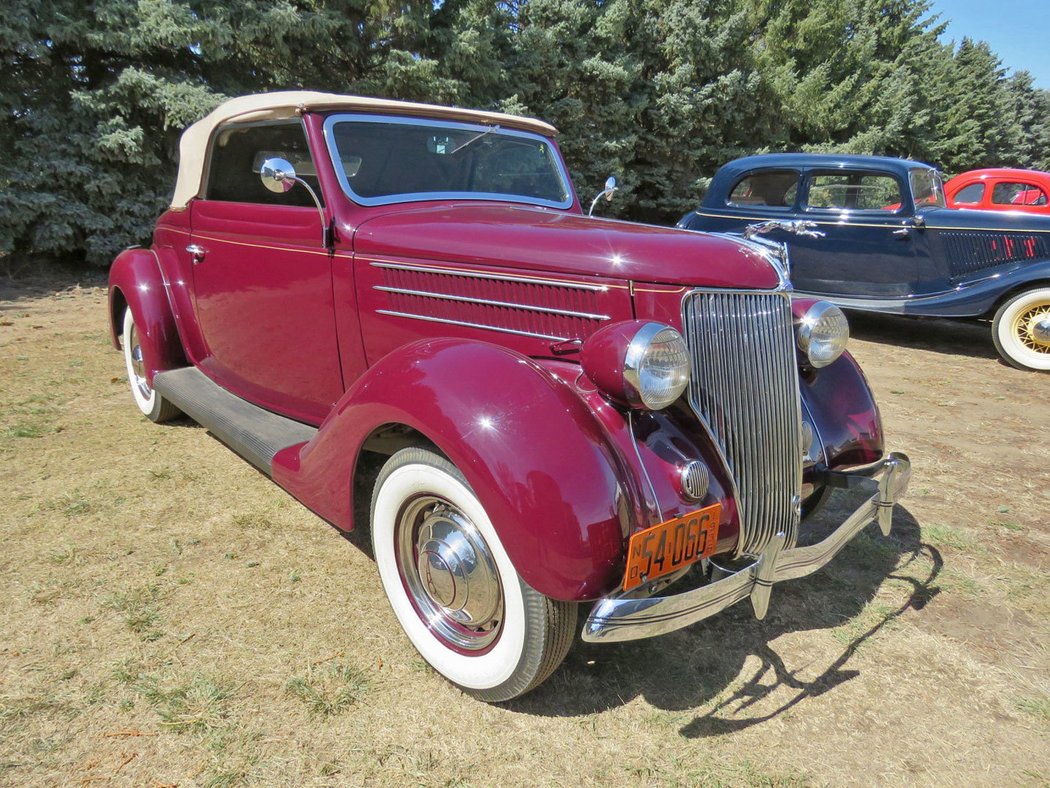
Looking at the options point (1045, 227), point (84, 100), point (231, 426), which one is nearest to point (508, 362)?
point (231, 426)

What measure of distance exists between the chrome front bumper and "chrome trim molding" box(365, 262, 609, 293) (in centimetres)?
93

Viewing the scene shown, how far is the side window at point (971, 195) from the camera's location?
9.60m

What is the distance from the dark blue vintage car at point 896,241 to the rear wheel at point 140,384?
5.46 metres

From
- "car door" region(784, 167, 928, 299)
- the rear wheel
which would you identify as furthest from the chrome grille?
"car door" region(784, 167, 928, 299)

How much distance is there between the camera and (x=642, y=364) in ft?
5.90

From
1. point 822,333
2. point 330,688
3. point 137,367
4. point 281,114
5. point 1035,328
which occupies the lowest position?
point 330,688

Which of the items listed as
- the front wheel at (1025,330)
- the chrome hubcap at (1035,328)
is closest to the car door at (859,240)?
the front wheel at (1025,330)

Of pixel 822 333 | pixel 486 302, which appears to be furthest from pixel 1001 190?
pixel 486 302

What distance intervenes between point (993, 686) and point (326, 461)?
2.32m

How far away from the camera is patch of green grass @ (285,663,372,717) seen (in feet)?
6.65

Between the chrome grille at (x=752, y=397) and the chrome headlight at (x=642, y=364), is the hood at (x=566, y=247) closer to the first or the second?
the chrome grille at (x=752, y=397)

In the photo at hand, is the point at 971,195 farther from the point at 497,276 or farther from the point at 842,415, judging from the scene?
the point at 497,276

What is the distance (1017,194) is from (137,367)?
1077cm

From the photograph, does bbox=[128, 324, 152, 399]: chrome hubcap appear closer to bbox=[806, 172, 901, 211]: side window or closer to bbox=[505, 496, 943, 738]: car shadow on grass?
bbox=[505, 496, 943, 738]: car shadow on grass
